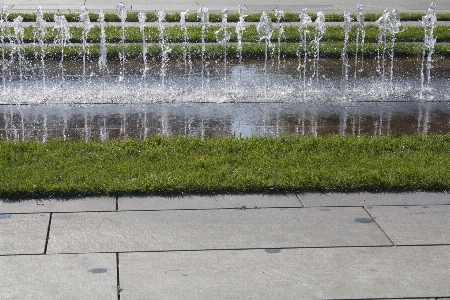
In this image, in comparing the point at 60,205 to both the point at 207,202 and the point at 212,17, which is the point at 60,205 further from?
the point at 212,17

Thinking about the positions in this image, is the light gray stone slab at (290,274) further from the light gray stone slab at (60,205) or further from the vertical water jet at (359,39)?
the vertical water jet at (359,39)

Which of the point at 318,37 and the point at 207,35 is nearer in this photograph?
the point at 207,35

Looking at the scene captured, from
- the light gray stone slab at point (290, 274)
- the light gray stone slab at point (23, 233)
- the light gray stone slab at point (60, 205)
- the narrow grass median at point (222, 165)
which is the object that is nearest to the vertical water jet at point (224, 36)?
the narrow grass median at point (222, 165)

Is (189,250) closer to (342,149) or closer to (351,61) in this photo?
(342,149)

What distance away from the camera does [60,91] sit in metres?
9.73

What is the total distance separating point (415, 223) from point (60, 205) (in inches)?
107

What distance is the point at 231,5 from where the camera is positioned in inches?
687

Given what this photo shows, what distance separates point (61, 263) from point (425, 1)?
51.4 feet

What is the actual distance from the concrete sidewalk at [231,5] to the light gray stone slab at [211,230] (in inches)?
427

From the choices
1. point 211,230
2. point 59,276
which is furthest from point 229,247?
point 59,276

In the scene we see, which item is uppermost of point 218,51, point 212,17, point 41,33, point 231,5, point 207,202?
point 231,5

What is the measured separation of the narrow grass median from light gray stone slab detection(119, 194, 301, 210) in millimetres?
113

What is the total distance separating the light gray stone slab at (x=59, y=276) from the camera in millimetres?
4598

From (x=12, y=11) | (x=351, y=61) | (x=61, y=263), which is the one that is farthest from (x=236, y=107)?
(x=12, y=11)
